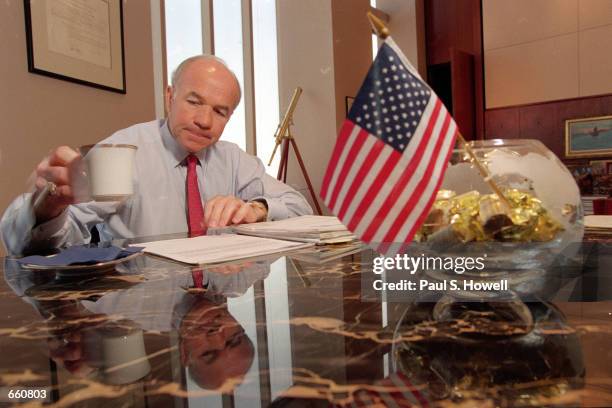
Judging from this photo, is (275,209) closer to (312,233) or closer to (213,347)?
(312,233)

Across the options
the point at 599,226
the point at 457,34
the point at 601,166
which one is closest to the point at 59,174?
the point at 599,226

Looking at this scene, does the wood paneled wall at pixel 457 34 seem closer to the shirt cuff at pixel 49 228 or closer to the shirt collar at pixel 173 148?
the shirt collar at pixel 173 148

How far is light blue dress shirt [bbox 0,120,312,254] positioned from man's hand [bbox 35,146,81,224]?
355 mm

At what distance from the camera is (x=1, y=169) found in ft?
6.73

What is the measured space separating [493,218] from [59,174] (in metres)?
0.84

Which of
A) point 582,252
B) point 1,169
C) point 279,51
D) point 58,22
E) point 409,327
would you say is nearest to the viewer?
point 409,327

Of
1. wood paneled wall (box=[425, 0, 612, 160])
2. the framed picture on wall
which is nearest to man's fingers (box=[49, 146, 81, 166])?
wood paneled wall (box=[425, 0, 612, 160])

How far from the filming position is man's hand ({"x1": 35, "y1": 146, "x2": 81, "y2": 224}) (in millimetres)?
951

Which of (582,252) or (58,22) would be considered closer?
(582,252)

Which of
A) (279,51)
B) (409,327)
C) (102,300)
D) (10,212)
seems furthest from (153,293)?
(279,51)

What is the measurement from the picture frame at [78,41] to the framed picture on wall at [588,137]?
390cm

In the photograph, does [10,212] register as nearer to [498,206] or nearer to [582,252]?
[498,206]

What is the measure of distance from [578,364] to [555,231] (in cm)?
19

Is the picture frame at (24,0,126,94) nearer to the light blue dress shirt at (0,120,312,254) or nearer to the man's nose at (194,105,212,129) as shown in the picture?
the light blue dress shirt at (0,120,312,254)
